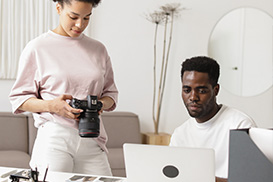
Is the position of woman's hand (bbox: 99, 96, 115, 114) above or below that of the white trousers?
above

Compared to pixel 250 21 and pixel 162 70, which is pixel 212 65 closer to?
pixel 162 70

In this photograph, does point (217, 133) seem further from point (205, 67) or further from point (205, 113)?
point (205, 67)

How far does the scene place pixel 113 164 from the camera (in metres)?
3.19

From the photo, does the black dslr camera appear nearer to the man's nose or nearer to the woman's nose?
the woman's nose

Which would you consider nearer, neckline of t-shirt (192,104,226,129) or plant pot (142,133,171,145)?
neckline of t-shirt (192,104,226,129)

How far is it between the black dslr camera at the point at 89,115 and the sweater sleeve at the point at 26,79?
22 cm

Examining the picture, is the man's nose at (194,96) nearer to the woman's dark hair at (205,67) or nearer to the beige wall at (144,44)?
the woman's dark hair at (205,67)

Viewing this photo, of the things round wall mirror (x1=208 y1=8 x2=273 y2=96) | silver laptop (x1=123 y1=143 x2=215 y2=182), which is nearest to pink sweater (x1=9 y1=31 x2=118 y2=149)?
silver laptop (x1=123 y1=143 x2=215 y2=182)

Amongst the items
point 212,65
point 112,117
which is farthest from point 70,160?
point 112,117

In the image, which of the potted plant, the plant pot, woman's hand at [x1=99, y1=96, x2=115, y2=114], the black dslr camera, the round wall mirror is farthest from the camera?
the round wall mirror

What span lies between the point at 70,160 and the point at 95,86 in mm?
326

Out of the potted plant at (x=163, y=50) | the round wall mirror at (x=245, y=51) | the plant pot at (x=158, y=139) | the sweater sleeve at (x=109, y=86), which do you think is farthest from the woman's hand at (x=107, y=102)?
the round wall mirror at (x=245, y=51)

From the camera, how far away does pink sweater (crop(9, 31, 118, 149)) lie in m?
1.68

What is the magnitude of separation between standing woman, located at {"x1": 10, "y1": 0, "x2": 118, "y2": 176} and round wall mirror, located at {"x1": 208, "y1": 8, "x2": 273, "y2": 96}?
109 inches
